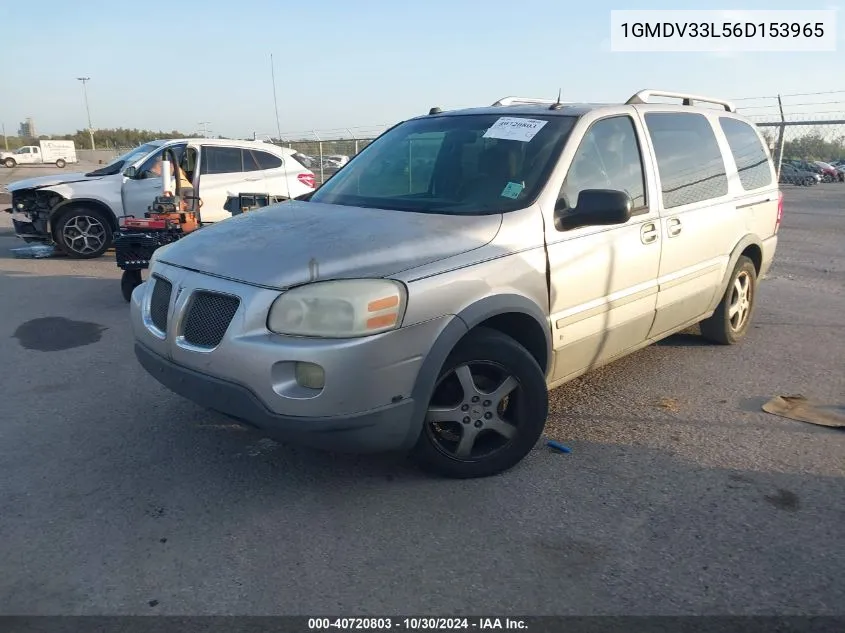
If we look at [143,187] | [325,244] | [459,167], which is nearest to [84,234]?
[143,187]

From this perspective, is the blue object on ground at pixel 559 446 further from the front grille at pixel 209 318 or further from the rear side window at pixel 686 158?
the front grille at pixel 209 318

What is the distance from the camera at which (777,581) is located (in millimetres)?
2621

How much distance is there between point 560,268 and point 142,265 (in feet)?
15.4

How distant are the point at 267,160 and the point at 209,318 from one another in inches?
331

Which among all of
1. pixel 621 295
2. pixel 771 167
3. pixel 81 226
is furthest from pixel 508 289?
pixel 81 226

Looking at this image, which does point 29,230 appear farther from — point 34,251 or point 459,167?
point 459,167

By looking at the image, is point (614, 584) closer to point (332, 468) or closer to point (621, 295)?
point (332, 468)

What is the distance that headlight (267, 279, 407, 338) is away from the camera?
285 cm

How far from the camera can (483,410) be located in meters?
3.37

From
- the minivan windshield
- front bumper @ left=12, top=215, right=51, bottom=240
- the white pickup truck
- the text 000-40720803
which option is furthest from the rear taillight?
the white pickup truck

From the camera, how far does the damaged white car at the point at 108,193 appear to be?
1003 centimetres

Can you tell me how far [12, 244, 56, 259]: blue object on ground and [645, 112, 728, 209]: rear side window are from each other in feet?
31.2

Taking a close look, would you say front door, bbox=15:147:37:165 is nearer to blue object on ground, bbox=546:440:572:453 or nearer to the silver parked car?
the silver parked car

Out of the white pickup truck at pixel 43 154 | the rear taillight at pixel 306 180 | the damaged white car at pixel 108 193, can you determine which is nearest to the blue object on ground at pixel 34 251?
the damaged white car at pixel 108 193
